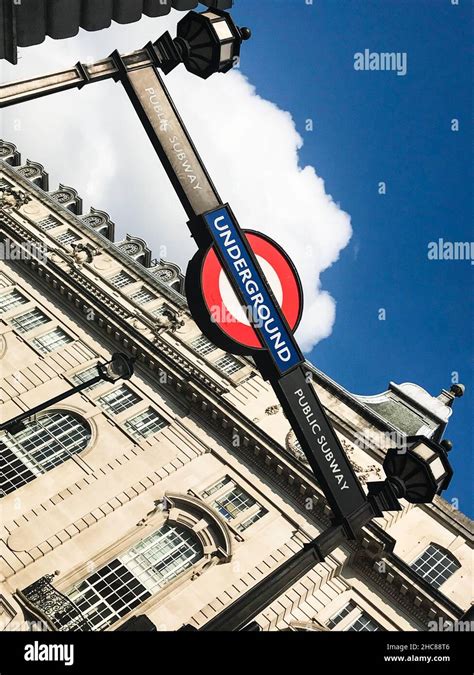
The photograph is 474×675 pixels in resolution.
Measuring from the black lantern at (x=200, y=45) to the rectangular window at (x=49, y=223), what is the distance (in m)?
37.6

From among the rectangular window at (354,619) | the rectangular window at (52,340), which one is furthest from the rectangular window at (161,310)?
the rectangular window at (354,619)

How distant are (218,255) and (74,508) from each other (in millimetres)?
20831

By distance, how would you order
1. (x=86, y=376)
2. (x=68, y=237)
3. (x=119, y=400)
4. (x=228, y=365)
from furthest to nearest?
(x=68, y=237)
(x=228, y=365)
(x=86, y=376)
(x=119, y=400)

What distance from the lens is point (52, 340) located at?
3491cm

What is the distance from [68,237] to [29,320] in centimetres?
1012

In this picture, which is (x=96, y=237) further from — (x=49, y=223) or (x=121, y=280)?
(x=121, y=280)

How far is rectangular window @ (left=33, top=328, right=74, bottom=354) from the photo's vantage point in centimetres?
3397

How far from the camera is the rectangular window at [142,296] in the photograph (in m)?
40.5

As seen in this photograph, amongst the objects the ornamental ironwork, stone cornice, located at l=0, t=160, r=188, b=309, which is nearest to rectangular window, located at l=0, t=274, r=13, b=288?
stone cornice, located at l=0, t=160, r=188, b=309

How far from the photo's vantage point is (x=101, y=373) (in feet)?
65.0

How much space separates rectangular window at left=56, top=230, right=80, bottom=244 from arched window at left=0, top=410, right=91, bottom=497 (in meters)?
17.1

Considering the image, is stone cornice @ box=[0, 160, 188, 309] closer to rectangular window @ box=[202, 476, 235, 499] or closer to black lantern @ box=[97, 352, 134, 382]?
rectangular window @ box=[202, 476, 235, 499]

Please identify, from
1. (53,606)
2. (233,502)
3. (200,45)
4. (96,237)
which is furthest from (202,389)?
(200,45)
